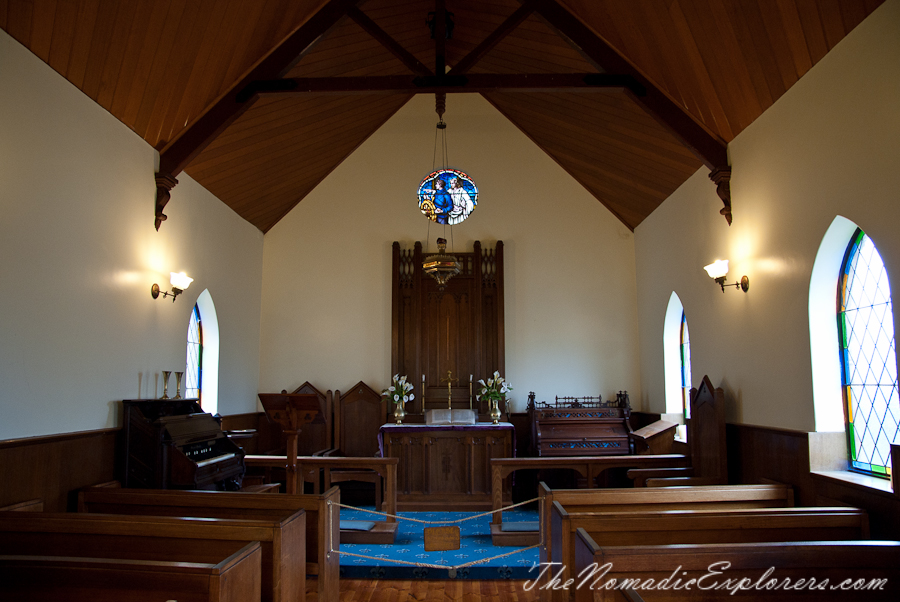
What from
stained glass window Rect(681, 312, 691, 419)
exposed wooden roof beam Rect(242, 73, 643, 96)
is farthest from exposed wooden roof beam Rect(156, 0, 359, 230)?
stained glass window Rect(681, 312, 691, 419)

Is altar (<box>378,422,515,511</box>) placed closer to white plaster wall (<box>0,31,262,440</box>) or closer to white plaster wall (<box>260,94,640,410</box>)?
white plaster wall (<box>260,94,640,410</box>)

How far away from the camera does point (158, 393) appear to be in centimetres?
580

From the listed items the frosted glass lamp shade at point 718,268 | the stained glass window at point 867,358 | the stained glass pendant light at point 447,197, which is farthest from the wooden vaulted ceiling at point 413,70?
the stained glass window at point 867,358

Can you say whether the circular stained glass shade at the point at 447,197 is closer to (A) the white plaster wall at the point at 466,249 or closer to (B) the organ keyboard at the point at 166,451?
(A) the white plaster wall at the point at 466,249

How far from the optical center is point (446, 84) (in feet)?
19.7

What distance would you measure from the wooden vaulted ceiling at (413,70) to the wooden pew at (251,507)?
2.61m

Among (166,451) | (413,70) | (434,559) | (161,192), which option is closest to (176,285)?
(161,192)

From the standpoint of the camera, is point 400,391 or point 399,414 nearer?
point 399,414

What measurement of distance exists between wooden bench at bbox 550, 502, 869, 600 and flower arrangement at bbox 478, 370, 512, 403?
4.41 meters

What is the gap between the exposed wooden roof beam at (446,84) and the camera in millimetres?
5758

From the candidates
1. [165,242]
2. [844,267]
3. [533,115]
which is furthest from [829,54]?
[165,242]

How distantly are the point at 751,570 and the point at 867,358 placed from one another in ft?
6.97

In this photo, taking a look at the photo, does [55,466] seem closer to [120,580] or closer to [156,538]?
[156,538]

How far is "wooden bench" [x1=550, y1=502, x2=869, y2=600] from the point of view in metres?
3.37
